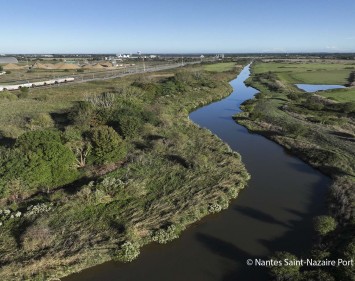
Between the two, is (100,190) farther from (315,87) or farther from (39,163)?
(315,87)

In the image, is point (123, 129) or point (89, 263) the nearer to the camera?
point (89, 263)

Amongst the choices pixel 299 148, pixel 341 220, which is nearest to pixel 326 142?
pixel 299 148

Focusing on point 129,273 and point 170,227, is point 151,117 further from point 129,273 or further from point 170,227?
point 129,273

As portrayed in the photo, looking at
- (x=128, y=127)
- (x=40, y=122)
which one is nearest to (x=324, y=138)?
(x=128, y=127)

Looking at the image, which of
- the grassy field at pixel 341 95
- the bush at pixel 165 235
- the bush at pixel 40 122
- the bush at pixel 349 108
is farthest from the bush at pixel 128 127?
the grassy field at pixel 341 95

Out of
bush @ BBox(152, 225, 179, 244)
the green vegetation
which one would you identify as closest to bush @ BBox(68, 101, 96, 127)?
the green vegetation
